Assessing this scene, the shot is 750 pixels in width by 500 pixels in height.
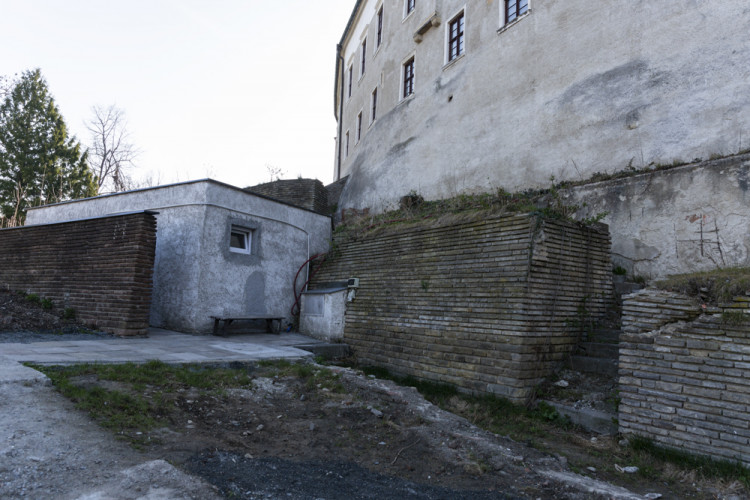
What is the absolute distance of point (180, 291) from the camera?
974 cm

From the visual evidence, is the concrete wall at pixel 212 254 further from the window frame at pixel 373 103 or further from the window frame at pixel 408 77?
the window frame at pixel 373 103

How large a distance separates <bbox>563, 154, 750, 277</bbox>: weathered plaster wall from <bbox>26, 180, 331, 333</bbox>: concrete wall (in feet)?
24.0

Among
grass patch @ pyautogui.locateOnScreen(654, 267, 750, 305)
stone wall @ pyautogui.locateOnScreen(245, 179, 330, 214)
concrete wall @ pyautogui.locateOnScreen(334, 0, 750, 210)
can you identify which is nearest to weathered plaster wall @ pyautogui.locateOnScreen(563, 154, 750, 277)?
concrete wall @ pyautogui.locateOnScreen(334, 0, 750, 210)

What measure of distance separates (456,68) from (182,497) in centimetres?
1308

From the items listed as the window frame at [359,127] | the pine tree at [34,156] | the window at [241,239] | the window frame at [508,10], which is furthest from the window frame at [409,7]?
the pine tree at [34,156]

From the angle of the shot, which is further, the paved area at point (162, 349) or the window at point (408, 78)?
the window at point (408, 78)

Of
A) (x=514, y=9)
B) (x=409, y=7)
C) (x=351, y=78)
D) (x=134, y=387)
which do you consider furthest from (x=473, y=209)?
(x=351, y=78)

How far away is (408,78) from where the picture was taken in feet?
52.1

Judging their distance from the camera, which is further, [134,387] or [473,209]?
[473,209]

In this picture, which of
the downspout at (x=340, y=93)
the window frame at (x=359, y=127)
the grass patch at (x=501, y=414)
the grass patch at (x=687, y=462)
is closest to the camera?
the grass patch at (x=687, y=462)

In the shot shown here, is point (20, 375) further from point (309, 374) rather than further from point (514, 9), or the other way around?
point (514, 9)

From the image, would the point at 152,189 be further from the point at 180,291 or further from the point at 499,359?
the point at 499,359

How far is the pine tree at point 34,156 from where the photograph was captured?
22.6 meters

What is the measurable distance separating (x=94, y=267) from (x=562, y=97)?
35.9 ft
